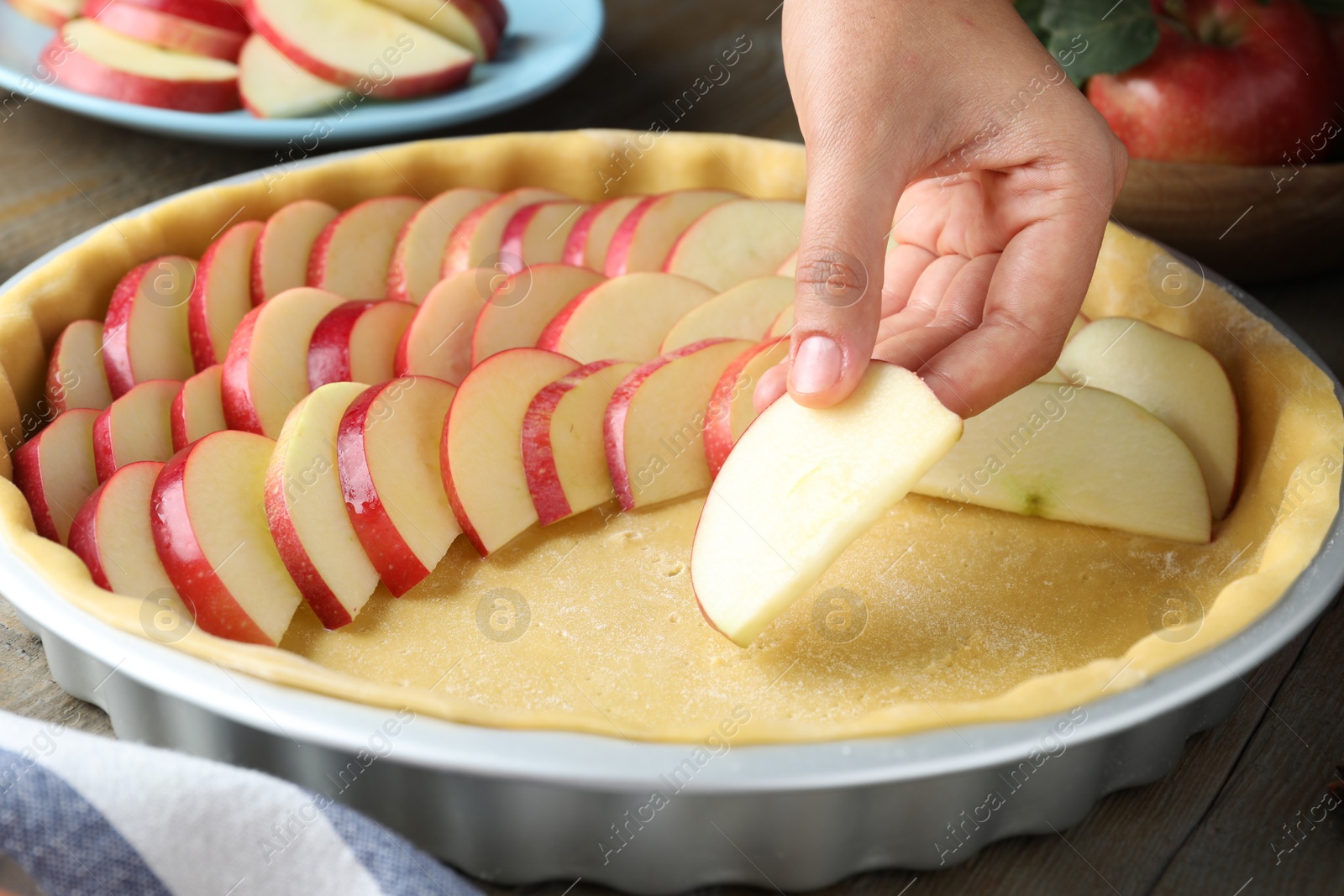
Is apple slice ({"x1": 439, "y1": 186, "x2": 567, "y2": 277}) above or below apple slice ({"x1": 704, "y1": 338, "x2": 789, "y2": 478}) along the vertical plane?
above

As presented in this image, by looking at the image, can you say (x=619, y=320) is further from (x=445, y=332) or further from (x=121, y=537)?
(x=121, y=537)

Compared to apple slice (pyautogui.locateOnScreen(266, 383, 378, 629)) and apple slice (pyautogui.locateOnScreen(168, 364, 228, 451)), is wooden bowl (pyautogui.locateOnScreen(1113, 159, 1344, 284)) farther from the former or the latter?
apple slice (pyautogui.locateOnScreen(168, 364, 228, 451))

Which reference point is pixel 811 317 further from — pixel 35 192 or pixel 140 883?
pixel 35 192

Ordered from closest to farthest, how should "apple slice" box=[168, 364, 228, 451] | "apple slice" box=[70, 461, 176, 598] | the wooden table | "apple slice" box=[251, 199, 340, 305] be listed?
the wooden table → "apple slice" box=[70, 461, 176, 598] → "apple slice" box=[168, 364, 228, 451] → "apple slice" box=[251, 199, 340, 305]

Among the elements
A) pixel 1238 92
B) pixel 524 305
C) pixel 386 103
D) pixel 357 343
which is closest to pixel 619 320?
pixel 524 305

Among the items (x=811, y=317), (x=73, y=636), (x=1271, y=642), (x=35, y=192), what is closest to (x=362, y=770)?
(x=73, y=636)

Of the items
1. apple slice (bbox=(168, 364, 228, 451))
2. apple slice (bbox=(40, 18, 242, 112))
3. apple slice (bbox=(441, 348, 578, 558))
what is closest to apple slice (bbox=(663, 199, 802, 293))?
apple slice (bbox=(441, 348, 578, 558))
